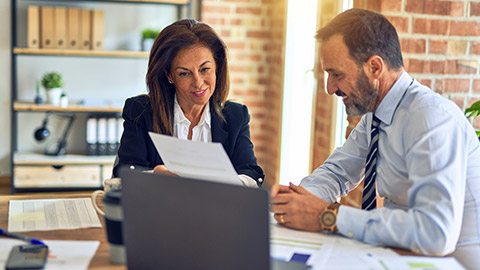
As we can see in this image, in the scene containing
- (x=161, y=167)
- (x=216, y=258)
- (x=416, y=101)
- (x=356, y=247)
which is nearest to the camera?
(x=216, y=258)

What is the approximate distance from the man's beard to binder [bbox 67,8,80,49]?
3.00m

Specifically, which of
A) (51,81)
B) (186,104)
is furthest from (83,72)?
(186,104)

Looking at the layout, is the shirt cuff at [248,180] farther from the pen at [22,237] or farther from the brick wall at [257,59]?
the brick wall at [257,59]

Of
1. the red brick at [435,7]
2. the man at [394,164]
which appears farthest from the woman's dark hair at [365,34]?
the red brick at [435,7]

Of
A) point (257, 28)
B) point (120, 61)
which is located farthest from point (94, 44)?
point (257, 28)

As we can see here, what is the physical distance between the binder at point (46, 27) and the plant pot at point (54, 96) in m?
0.31

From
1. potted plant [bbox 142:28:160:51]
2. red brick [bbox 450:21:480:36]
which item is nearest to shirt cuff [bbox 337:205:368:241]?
red brick [bbox 450:21:480:36]

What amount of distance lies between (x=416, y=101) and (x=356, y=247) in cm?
46

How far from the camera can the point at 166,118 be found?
2131mm

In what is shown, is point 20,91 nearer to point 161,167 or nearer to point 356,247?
point 161,167

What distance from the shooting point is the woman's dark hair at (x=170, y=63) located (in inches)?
82.4

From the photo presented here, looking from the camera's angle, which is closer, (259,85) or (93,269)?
(93,269)

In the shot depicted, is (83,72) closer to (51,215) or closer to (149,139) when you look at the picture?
(149,139)

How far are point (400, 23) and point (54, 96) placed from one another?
8.64 feet
